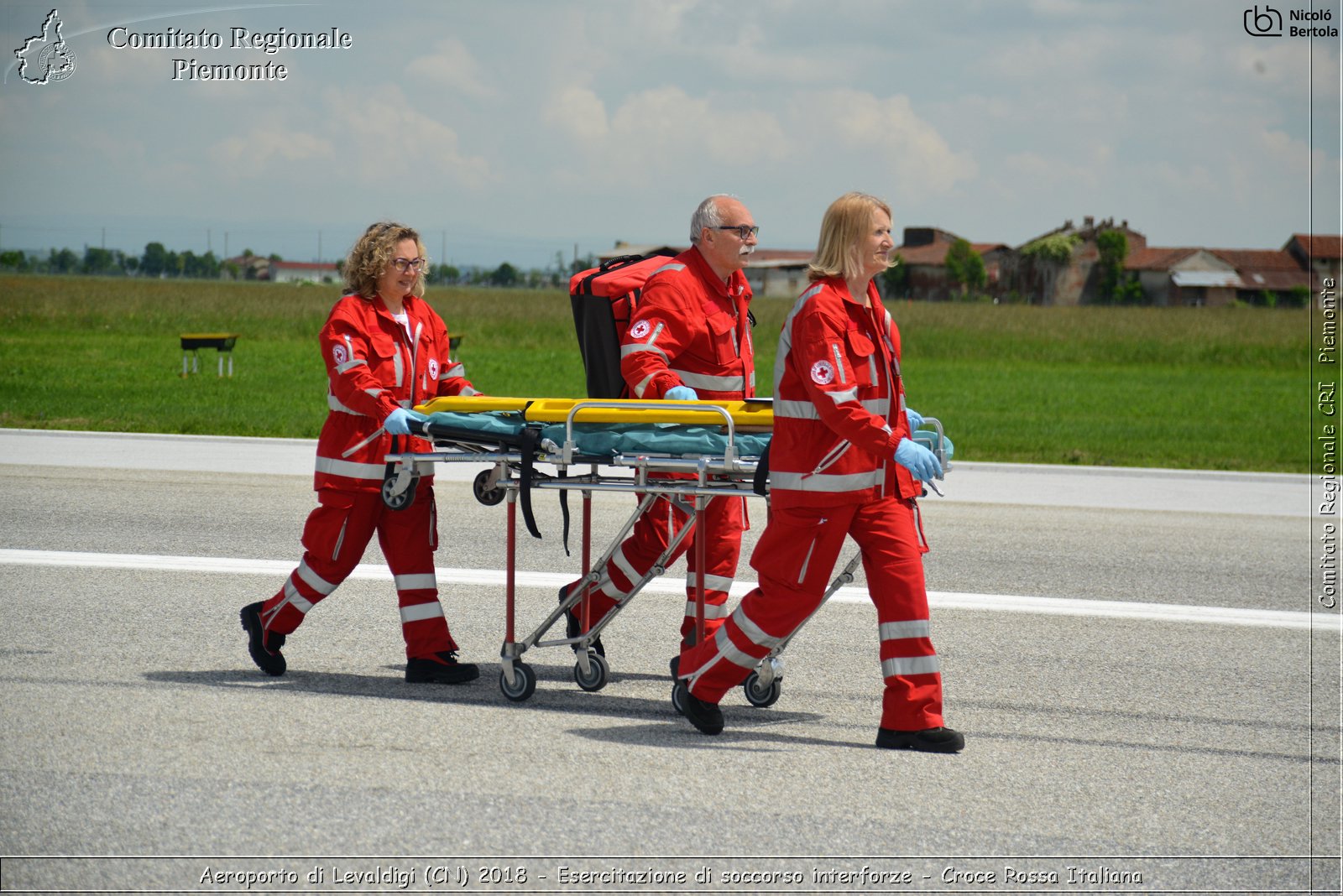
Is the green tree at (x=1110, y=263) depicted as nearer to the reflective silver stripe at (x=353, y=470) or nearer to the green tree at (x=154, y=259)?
the green tree at (x=154, y=259)

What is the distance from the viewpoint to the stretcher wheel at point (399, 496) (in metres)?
5.85

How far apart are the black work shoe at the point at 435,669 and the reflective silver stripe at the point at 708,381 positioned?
5.00ft

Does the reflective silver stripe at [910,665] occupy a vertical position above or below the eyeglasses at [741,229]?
below

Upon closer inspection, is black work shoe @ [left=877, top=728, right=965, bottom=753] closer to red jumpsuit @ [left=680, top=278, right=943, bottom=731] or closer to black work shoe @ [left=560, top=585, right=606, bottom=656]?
red jumpsuit @ [left=680, top=278, right=943, bottom=731]

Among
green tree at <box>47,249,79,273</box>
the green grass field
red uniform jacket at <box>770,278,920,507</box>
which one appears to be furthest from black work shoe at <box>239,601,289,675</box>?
green tree at <box>47,249,79,273</box>

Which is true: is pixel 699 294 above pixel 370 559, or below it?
above

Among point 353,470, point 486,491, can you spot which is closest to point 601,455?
point 486,491

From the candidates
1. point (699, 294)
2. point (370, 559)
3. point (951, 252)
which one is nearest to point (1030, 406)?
point (370, 559)

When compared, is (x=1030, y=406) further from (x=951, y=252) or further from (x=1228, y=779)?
(x=951, y=252)

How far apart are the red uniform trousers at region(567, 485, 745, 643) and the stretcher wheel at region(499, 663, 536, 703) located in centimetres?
49

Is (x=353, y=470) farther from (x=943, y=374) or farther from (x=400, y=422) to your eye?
(x=943, y=374)

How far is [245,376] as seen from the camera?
24.7m

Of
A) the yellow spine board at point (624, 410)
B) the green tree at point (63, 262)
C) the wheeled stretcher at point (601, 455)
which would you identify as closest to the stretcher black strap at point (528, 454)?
the wheeled stretcher at point (601, 455)

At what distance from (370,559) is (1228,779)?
556 centimetres
